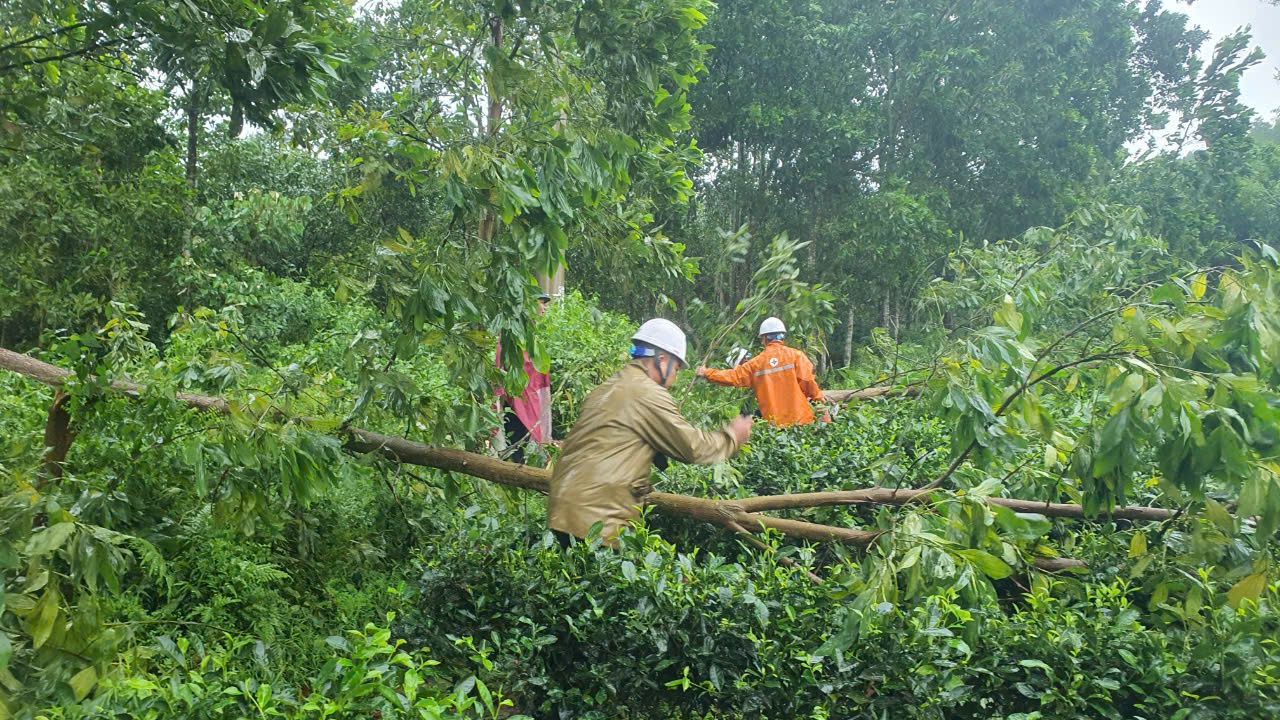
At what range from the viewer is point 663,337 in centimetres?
432

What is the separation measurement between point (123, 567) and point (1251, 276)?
4017 mm

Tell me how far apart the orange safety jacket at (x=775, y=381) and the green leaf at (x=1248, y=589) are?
14.7 ft

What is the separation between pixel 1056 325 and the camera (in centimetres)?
1075

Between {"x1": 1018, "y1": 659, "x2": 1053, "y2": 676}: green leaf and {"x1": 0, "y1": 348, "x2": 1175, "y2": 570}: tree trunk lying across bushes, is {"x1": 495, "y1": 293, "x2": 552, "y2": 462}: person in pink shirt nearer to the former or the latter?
{"x1": 0, "y1": 348, "x2": 1175, "y2": 570}: tree trunk lying across bushes

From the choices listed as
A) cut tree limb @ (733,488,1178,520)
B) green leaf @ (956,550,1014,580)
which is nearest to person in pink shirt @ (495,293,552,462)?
cut tree limb @ (733,488,1178,520)

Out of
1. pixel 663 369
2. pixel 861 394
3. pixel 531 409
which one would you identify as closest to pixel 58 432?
pixel 663 369

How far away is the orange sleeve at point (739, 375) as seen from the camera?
7566 mm

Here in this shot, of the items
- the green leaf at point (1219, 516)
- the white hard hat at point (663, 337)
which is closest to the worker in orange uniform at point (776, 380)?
the white hard hat at point (663, 337)

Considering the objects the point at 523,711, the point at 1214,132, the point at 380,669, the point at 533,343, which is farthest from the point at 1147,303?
the point at 1214,132

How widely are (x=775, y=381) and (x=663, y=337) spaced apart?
3.44 metres

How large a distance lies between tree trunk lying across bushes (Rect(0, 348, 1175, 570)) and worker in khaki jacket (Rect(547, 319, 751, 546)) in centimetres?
24

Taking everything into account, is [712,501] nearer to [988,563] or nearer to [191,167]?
[988,563]

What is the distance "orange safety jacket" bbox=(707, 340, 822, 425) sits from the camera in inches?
297

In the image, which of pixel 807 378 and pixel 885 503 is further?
pixel 807 378
